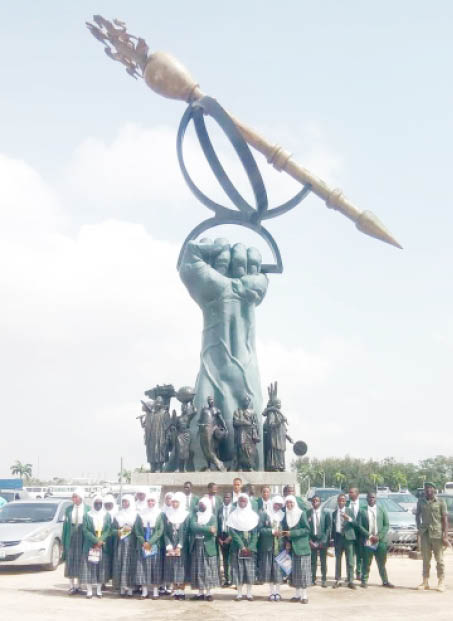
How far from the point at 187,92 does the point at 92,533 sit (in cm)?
1042

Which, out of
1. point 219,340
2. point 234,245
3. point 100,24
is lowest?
point 219,340

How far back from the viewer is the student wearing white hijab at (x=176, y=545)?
9.39 meters

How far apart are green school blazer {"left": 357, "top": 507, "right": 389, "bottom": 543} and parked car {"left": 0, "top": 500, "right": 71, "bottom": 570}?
5150 millimetres

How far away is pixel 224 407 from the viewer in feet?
49.1

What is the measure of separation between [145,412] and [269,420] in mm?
2422

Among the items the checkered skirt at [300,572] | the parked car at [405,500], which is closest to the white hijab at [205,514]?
the checkered skirt at [300,572]

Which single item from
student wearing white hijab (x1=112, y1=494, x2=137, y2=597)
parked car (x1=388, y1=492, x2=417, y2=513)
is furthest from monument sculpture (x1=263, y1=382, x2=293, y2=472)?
parked car (x1=388, y1=492, x2=417, y2=513)

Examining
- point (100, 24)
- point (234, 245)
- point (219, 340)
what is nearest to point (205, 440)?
point (219, 340)

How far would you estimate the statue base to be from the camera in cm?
1372

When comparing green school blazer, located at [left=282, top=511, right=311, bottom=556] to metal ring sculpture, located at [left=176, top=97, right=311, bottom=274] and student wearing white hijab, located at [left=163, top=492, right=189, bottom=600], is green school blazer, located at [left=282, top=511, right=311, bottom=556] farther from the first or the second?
metal ring sculpture, located at [left=176, top=97, right=311, bottom=274]

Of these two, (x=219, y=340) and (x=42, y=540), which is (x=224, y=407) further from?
(x=42, y=540)

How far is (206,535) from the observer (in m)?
9.45

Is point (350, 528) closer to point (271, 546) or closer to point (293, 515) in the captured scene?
point (293, 515)

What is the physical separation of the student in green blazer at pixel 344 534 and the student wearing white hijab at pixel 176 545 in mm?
2283
